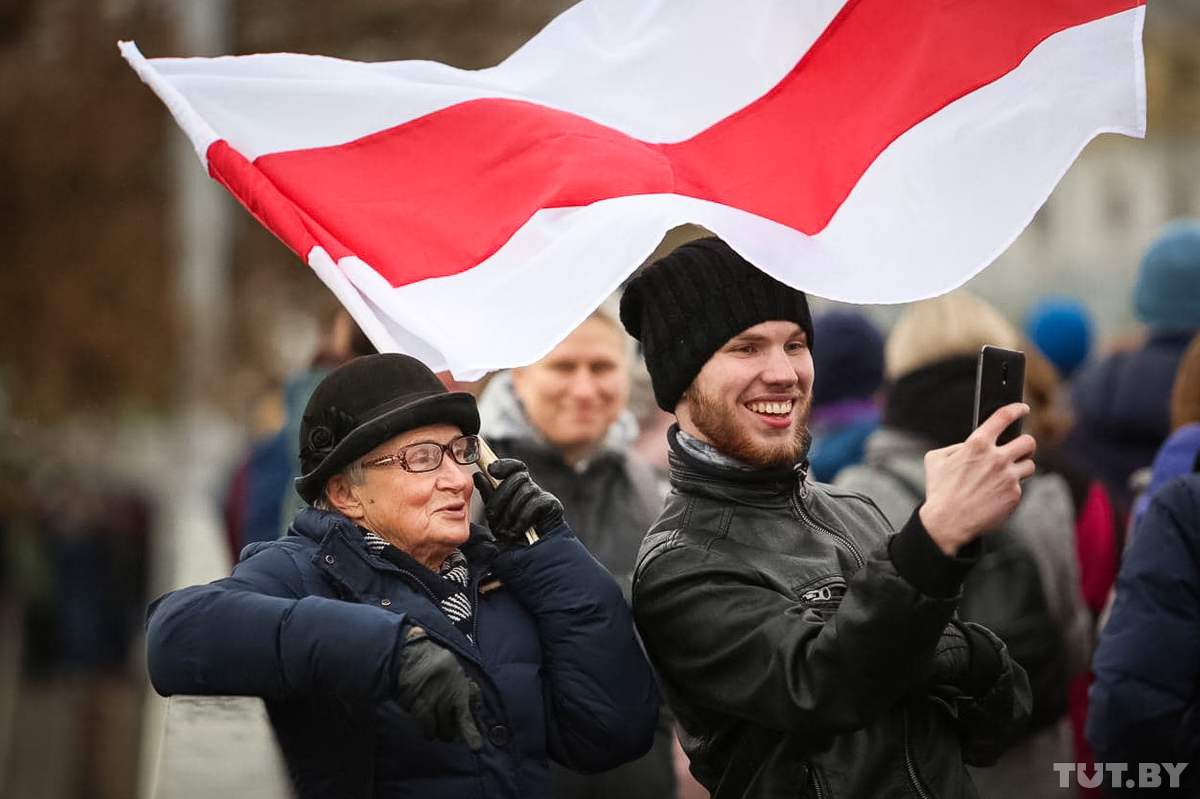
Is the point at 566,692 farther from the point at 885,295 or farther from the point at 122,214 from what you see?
the point at 122,214

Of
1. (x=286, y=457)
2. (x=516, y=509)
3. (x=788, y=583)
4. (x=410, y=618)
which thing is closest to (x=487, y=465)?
(x=516, y=509)

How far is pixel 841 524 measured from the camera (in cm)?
428

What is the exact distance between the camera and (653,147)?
495cm

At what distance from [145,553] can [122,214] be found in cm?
616

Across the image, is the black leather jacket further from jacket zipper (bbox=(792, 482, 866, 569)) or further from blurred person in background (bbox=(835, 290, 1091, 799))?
blurred person in background (bbox=(835, 290, 1091, 799))

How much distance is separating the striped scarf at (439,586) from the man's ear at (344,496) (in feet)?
0.23

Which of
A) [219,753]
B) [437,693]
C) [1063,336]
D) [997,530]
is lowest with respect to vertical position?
[219,753]

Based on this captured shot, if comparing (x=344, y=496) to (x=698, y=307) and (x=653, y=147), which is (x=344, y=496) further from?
(x=653, y=147)

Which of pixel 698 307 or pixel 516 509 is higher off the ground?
pixel 698 307

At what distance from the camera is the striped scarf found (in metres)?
4.07

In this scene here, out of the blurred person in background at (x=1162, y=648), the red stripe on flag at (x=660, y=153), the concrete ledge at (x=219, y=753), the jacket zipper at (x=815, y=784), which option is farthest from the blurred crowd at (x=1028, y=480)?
the concrete ledge at (x=219, y=753)

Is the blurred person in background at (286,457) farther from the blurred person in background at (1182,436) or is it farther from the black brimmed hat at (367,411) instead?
the blurred person in background at (1182,436)

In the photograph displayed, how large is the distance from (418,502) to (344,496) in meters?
0.19

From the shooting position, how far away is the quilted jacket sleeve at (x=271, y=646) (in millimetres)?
3652
